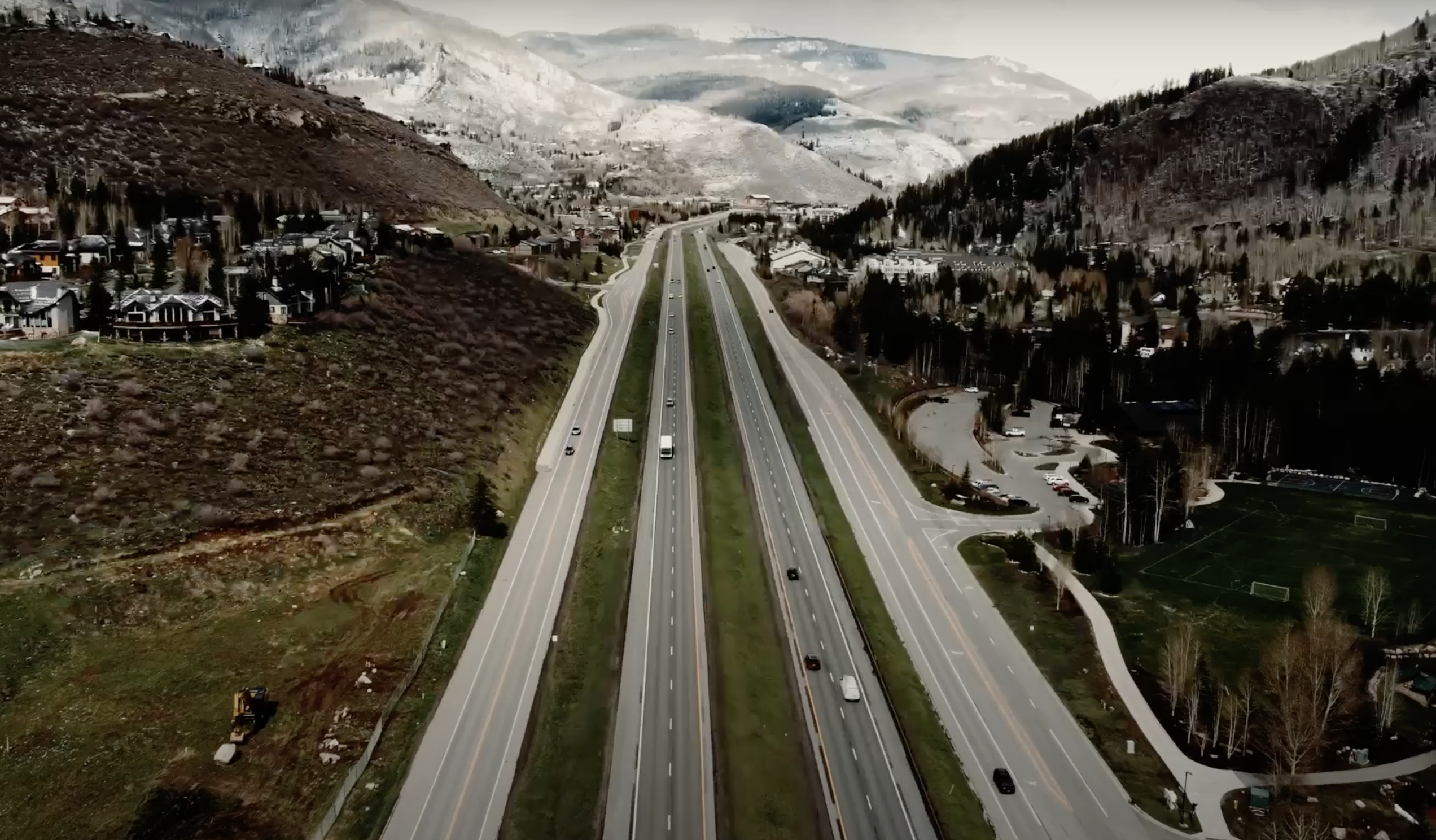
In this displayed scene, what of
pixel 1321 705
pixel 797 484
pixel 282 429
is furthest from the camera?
pixel 797 484

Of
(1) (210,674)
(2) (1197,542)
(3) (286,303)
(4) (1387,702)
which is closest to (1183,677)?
(4) (1387,702)

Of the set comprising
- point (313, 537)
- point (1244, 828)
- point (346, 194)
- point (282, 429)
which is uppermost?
point (346, 194)

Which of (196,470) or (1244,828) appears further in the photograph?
(196,470)

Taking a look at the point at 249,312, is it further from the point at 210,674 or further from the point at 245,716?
the point at 245,716

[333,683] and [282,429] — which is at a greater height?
[282,429]

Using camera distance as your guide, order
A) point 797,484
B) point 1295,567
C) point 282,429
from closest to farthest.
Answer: point 1295,567
point 282,429
point 797,484

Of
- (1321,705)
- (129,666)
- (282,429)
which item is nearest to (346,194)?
(282,429)

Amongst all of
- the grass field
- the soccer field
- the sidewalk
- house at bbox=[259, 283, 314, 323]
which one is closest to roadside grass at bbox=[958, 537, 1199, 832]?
the sidewalk

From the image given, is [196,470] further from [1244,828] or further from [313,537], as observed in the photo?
[1244,828]
